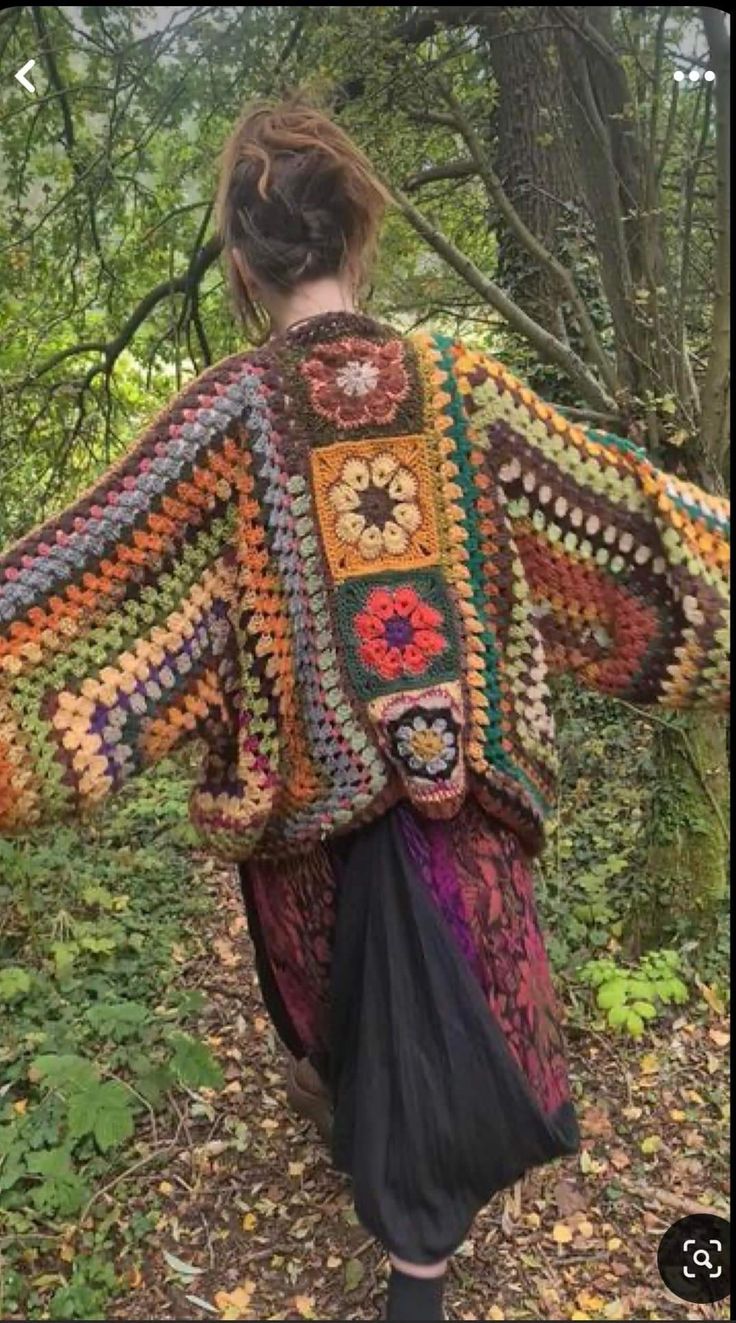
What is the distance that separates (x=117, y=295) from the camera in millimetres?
2854

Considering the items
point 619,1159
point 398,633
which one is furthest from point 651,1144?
point 398,633

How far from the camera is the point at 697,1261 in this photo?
4.70ft

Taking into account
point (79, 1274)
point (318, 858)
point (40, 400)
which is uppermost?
point (40, 400)

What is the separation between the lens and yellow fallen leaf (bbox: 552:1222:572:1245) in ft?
5.18

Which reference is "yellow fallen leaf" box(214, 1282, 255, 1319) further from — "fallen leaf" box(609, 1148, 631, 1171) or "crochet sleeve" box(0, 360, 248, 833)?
"crochet sleeve" box(0, 360, 248, 833)

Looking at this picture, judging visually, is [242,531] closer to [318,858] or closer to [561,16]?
[318,858]

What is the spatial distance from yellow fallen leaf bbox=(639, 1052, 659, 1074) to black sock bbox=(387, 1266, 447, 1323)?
2.27 feet

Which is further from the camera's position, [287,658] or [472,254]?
[472,254]

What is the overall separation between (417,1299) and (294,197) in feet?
4.32

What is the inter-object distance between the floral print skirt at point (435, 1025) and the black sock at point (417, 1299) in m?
0.04

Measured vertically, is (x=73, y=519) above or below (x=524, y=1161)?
above

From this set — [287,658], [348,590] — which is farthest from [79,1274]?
[348,590]

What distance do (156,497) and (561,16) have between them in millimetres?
1070

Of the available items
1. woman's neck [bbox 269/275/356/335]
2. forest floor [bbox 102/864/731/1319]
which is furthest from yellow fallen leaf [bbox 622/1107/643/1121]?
woman's neck [bbox 269/275/356/335]
